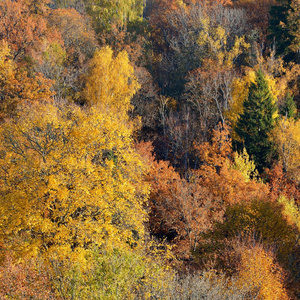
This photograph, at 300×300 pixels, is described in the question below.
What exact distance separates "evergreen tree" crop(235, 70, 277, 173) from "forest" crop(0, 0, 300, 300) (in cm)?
18

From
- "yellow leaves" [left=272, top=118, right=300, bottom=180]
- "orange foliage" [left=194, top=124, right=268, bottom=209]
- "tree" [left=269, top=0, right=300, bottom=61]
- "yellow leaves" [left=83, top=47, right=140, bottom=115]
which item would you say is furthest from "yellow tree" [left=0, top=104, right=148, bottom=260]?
"tree" [left=269, top=0, right=300, bottom=61]

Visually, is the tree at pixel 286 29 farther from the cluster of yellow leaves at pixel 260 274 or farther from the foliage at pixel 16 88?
the cluster of yellow leaves at pixel 260 274

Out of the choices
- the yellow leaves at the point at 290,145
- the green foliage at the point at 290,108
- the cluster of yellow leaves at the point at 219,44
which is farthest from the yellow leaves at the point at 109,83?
the green foliage at the point at 290,108

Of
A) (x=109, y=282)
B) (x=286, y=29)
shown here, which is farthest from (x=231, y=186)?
(x=286, y=29)

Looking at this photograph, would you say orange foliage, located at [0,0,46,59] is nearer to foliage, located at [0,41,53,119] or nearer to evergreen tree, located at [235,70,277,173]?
foliage, located at [0,41,53,119]

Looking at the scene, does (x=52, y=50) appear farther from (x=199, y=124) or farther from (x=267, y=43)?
(x=267, y=43)

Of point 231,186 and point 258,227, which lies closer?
point 258,227

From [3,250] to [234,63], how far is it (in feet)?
161

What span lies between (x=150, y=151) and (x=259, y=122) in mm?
16648

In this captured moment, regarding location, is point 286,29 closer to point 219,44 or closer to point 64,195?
point 219,44

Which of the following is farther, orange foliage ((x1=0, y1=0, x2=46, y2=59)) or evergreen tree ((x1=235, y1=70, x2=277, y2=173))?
orange foliage ((x1=0, y1=0, x2=46, y2=59))

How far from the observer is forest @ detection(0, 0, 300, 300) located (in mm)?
18719

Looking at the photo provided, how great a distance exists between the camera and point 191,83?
53.3m

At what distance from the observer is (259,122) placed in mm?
44781
